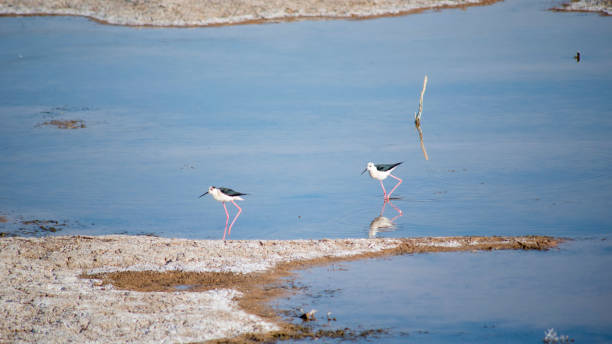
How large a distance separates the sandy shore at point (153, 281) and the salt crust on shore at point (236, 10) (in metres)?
25.8

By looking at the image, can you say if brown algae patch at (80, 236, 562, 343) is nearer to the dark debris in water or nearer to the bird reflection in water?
the dark debris in water

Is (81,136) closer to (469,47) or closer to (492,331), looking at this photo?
(492,331)

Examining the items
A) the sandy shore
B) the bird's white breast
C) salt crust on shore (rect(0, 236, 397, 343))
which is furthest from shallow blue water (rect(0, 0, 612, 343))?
salt crust on shore (rect(0, 236, 397, 343))

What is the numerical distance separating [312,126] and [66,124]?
6709mm

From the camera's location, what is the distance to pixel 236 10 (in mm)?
35562

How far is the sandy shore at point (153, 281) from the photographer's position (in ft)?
24.5

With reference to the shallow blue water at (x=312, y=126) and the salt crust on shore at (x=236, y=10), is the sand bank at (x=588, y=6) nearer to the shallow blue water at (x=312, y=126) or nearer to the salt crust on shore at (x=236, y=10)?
the shallow blue water at (x=312, y=126)

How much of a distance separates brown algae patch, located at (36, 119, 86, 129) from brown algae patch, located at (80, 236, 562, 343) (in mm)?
11158

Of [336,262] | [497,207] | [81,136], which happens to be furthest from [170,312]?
[81,136]

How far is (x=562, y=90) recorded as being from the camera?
69.9 ft

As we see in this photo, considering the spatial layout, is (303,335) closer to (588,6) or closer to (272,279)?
(272,279)

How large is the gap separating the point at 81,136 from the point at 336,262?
11.0m

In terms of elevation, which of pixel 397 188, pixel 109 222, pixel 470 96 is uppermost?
pixel 470 96

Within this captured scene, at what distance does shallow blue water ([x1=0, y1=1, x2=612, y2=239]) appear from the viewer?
12430 mm
